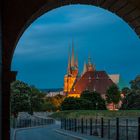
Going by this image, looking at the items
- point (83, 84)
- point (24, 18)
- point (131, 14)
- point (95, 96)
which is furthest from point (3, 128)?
point (83, 84)

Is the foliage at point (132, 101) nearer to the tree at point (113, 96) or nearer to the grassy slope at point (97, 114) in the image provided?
the grassy slope at point (97, 114)

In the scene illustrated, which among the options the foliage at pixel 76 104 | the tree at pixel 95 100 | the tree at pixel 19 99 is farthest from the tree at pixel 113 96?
the tree at pixel 19 99

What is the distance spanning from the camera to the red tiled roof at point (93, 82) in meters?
191

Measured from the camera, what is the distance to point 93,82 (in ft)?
634

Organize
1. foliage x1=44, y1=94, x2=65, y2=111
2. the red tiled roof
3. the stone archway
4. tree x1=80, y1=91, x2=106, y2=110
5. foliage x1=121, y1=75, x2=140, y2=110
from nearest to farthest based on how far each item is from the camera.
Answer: the stone archway < foliage x1=121, y1=75, x2=140, y2=110 < tree x1=80, y1=91, x2=106, y2=110 < foliage x1=44, y1=94, x2=65, y2=111 < the red tiled roof

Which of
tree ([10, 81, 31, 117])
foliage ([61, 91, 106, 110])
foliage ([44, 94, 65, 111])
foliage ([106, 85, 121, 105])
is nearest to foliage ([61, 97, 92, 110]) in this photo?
foliage ([61, 91, 106, 110])

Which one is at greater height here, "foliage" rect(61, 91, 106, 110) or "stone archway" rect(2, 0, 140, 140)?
"stone archway" rect(2, 0, 140, 140)

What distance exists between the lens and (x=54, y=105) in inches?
5999

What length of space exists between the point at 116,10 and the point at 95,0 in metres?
0.68

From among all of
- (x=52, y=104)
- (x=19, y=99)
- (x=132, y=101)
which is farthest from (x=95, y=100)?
(x=19, y=99)

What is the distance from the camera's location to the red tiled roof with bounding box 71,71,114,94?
19112 cm

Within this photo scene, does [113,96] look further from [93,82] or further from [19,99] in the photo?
[19,99]

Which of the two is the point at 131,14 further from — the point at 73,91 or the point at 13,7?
the point at 73,91

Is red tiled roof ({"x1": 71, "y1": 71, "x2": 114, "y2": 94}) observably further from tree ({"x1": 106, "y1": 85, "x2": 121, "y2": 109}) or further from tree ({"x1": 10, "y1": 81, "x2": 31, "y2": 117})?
tree ({"x1": 10, "y1": 81, "x2": 31, "y2": 117})
